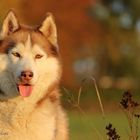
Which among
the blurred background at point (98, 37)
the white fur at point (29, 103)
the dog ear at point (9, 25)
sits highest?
the blurred background at point (98, 37)

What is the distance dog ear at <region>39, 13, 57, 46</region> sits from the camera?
8.64m

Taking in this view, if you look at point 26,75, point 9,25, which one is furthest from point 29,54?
point 9,25

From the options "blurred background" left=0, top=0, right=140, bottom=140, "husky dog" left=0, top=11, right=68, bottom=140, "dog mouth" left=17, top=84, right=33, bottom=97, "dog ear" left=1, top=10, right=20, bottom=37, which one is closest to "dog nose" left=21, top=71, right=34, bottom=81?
"husky dog" left=0, top=11, right=68, bottom=140

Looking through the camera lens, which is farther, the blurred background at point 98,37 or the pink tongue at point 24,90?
the blurred background at point 98,37

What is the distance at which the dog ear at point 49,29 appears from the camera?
340 inches

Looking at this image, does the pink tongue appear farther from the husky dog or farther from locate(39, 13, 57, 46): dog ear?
locate(39, 13, 57, 46): dog ear

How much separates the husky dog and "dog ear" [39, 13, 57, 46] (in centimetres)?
1

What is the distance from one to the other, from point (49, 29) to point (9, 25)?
49cm

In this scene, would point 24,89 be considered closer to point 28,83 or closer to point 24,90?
point 24,90

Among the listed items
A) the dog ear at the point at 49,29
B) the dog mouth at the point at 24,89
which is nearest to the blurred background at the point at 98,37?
the dog ear at the point at 49,29

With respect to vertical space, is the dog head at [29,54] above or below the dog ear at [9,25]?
below

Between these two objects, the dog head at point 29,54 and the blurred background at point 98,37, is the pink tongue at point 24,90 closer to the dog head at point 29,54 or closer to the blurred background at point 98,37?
the dog head at point 29,54

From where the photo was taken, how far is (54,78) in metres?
8.46

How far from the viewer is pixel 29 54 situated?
827 cm
